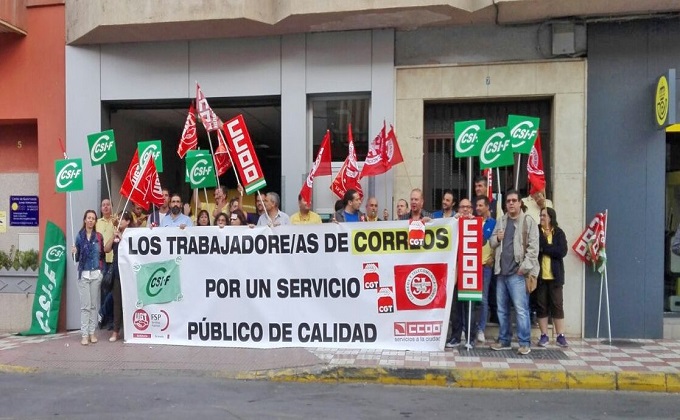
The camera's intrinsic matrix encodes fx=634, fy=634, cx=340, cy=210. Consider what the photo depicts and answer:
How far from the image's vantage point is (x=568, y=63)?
9.53 metres

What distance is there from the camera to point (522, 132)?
28.2 feet

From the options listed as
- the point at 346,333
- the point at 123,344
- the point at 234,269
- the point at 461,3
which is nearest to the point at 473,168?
the point at 461,3

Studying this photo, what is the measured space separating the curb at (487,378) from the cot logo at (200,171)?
3.59 m

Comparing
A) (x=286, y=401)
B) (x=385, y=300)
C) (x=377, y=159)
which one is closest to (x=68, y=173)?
(x=377, y=159)

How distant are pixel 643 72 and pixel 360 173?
14.6ft

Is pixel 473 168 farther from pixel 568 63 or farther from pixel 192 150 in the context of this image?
pixel 192 150

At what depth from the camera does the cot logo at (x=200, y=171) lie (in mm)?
9953

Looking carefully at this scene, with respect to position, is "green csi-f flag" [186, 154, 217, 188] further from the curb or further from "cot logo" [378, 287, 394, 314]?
the curb

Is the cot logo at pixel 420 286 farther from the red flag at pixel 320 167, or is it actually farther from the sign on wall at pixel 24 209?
the sign on wall at pixel 24 209

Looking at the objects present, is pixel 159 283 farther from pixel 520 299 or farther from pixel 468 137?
pixel 520 299

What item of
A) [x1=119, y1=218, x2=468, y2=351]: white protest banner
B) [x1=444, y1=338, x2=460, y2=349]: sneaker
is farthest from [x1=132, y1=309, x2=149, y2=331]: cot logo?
[x1=444, y1=338, x2=460, y2=349]: sneaker

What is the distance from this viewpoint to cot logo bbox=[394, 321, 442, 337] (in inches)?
325

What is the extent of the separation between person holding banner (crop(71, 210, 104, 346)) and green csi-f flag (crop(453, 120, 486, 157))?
5.27 metres

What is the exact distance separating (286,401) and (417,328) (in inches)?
94.6
